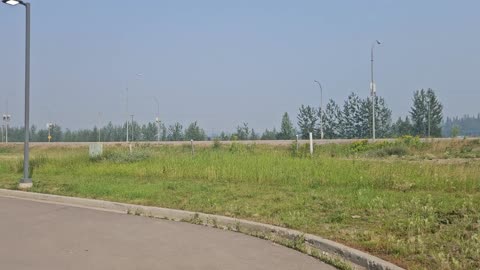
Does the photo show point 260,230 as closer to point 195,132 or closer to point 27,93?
point 27,93

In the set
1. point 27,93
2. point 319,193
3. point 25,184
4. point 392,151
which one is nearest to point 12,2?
point 27,93

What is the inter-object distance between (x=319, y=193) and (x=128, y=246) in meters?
5.38

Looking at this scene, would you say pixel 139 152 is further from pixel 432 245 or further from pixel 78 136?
pixel 78 136

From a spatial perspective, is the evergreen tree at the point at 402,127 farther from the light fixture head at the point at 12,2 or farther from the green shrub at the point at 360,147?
the light fixture head at the point at 12,2

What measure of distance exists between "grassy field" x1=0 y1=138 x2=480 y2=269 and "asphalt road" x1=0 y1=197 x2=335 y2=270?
1085mm

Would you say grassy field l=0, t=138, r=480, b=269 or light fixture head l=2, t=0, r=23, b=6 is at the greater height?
light fixture head l=2, t=0, r=23, b=6

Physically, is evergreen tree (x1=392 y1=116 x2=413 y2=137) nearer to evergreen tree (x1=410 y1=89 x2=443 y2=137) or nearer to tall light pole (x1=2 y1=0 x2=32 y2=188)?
evergreen tree (x1=410 y1=89 x2=443 y2=137)

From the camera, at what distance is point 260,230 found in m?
8.32

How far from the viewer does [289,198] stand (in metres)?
11.1

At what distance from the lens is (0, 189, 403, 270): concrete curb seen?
20.3 ft

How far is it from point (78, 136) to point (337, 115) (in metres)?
51.5

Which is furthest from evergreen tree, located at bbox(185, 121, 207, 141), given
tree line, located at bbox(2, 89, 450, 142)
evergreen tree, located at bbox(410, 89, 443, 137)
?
evergreen tree, located at bbox(410, 89, 443, 137)

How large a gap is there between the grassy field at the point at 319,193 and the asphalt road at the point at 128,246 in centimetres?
108

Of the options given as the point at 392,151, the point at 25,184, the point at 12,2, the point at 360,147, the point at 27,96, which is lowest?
the point at 25,184
